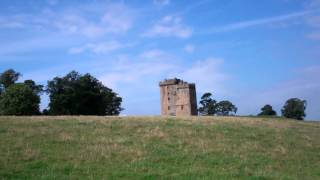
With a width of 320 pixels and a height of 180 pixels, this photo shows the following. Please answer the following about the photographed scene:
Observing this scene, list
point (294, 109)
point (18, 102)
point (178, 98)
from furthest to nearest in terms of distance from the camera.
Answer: point (294, 109) < point (178, 98) < point (18, 102)

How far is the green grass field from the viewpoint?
61.6 ft

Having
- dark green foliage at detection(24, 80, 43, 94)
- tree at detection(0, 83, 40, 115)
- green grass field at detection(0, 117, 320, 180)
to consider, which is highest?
dark green foliage at detection(24, 80, 43, 94)

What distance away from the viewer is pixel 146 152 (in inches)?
894

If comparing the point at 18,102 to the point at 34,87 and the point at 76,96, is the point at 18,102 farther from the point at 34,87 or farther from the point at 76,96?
the point at 34,87

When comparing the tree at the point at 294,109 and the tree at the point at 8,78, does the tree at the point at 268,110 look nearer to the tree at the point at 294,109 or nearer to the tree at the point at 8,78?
the tree at the point at 294,109

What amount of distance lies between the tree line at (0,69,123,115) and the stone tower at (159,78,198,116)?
50.4 feet

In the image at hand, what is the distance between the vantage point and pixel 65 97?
76500mm

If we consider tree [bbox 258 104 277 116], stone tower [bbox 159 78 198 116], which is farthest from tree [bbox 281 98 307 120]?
stone tower [bbox 159 78 198 116]

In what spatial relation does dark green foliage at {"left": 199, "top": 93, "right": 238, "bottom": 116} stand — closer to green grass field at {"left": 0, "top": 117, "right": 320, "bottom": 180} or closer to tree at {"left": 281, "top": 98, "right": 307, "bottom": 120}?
tree at {"left": 281, "top": 98, "right": 307, "bottom": 120}

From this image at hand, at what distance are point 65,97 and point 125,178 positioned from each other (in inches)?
2374

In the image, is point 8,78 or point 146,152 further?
point 8,78

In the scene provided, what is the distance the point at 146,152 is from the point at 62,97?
55666mm

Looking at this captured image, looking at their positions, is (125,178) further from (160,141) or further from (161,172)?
(160,141)

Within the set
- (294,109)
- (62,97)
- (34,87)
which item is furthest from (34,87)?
(294,109)
